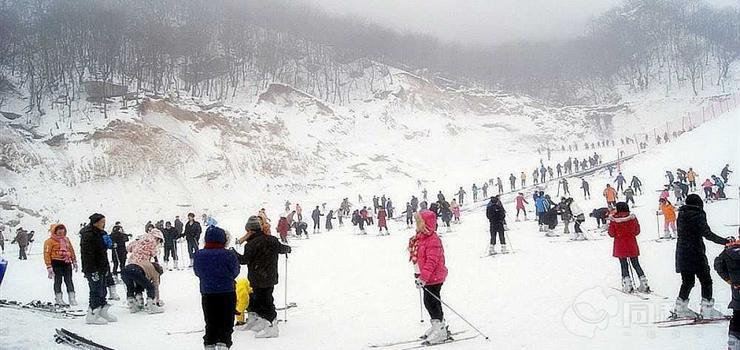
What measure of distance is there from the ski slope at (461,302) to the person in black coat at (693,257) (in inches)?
13.3

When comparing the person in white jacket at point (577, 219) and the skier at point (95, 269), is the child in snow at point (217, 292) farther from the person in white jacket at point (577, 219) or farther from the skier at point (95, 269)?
the person in white jacket at point (577, 219)

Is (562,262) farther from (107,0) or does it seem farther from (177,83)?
(107,0)

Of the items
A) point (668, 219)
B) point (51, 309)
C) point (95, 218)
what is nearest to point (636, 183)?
point (668, 219)

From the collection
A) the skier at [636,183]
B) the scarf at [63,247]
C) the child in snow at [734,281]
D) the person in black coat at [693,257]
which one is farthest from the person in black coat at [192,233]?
the skier at [636,183]

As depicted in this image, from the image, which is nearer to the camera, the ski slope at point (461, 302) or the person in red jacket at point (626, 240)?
the ski slope at point (461, 302)

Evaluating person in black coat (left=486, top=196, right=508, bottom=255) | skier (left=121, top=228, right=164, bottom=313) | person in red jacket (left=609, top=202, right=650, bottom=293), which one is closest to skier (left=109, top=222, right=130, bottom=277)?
skier (left=121, top=228, right=164, bottom=313)

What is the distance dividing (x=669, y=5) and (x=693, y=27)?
23.6 ft

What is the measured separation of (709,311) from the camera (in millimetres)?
5719

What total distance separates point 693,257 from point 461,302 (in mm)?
3389

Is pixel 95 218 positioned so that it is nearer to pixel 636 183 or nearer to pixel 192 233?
pixel 192 233

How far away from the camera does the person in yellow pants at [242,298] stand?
266 inches

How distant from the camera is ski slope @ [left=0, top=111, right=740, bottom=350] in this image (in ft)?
18.5

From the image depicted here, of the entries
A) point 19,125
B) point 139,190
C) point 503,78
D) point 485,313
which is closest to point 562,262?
point 485,313

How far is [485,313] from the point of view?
7074mm
